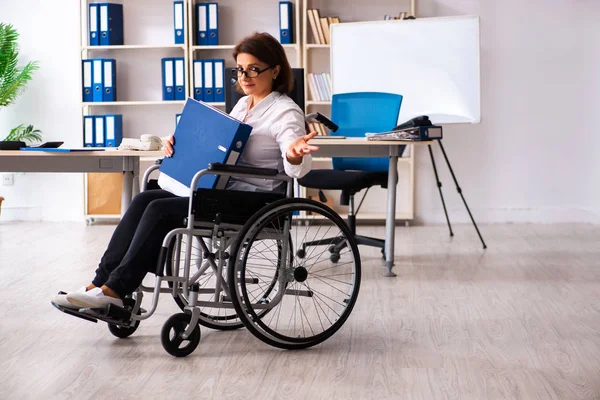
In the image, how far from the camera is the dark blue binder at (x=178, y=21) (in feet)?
19.2

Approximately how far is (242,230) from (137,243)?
326 millimetres

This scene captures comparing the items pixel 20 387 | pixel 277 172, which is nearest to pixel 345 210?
pixel 277 172

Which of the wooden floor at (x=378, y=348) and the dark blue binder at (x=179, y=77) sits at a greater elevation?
the dark blue binder at (x=179, y=77)

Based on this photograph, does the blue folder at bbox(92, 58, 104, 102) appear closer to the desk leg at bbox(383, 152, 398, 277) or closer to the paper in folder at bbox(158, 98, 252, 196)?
the desk leg at bbox(383, 152, 398, 277)

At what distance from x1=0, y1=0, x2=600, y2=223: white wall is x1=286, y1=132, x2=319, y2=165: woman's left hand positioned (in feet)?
11.7

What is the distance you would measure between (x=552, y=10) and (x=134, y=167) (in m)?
3.78

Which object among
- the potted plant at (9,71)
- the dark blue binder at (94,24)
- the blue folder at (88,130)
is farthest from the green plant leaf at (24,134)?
the dark blue binder at (94,24)

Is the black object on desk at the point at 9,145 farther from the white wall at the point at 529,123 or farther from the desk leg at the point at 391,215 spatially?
the white wall at the point at 529,123

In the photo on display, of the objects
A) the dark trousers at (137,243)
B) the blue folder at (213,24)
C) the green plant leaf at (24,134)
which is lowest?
the dark trousers at (137,243)

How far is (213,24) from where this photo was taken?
5.91 meters

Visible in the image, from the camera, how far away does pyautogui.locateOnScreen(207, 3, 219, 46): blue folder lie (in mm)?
5891

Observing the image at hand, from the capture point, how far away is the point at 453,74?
5.45 meters

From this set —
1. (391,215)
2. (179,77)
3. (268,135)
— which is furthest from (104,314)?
(179,77)

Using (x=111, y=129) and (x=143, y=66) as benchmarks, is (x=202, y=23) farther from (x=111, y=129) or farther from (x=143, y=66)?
(x=111, y=129)
